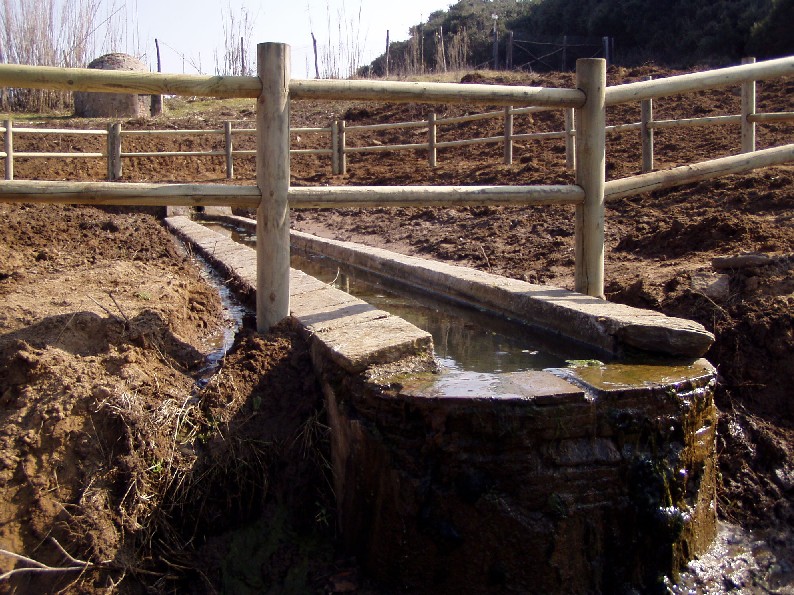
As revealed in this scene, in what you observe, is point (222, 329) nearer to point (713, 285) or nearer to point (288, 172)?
point (288, 172)

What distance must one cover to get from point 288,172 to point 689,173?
2.02 m

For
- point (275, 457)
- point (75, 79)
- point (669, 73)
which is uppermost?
point (669, 73)

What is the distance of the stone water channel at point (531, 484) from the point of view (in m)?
2.35

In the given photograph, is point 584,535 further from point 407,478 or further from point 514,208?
point 514,208

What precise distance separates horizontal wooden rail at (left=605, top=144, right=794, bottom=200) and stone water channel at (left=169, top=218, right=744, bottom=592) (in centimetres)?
151

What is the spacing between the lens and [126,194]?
315 centimetres

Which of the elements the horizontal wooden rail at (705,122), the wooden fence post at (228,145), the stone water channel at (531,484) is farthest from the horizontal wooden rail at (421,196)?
the wooden fence post at (228,145)

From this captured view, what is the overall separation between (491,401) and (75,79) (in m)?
1.98

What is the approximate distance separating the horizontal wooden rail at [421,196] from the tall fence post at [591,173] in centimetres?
7

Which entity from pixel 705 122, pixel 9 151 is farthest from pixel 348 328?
pixel 9 151

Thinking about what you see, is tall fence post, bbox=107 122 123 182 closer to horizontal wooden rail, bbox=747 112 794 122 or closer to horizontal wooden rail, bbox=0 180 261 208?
horizontal wooden rail, bbox=747 112 794 122

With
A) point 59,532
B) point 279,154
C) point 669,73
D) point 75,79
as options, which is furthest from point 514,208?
point 669,73

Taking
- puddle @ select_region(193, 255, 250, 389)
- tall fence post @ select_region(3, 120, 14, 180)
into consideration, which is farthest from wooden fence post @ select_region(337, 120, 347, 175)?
puddle @ select_region(193, 255, 250, 389)

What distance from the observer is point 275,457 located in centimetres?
281
